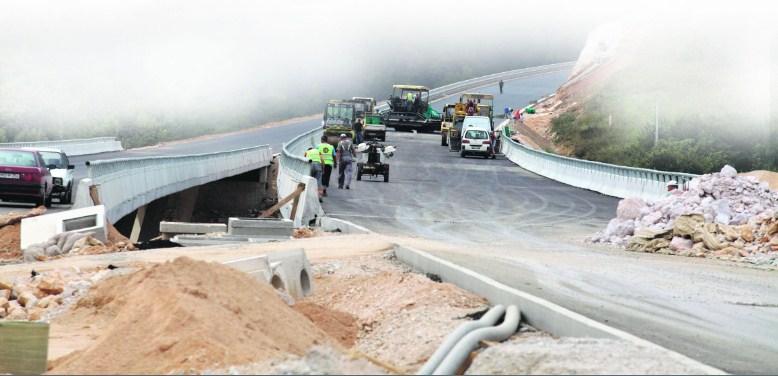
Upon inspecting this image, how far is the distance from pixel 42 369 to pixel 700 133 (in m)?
59.8

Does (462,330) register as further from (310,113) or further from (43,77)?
(310,113)

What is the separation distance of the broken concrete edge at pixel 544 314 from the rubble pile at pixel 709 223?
8.65m

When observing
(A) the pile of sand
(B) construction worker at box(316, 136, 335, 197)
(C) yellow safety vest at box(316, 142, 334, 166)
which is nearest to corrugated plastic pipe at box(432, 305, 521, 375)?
(A) the pile of sand

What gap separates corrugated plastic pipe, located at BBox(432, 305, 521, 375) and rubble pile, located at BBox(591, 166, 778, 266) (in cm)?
1144

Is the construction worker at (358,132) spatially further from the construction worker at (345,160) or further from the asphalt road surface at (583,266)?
the construction worker at (345,160)

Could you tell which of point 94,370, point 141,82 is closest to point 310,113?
point 141,82

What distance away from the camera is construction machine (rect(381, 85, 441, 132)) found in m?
89.4

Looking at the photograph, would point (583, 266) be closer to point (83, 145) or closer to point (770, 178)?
point (770, 178)

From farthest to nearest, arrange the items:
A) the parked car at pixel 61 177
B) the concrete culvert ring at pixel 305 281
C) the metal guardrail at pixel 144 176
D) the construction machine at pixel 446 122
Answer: the construction machine at pixel 446 122
the parked car at pixel 61 177
the metal guardrail at pixel 144 176
the concrete culvert ring at pixel 305 281

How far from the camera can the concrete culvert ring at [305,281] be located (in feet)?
47.9

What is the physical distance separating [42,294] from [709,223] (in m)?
14.5

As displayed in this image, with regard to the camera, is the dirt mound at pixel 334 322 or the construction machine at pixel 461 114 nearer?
the dirt mound at pixel 334 322

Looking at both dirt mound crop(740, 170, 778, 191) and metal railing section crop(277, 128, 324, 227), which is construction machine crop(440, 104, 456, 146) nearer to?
metal railing section crop(277, 128, 324, 227)

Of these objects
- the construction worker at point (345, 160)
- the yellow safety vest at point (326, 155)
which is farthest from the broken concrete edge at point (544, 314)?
the construction worker at point (345, 160)
